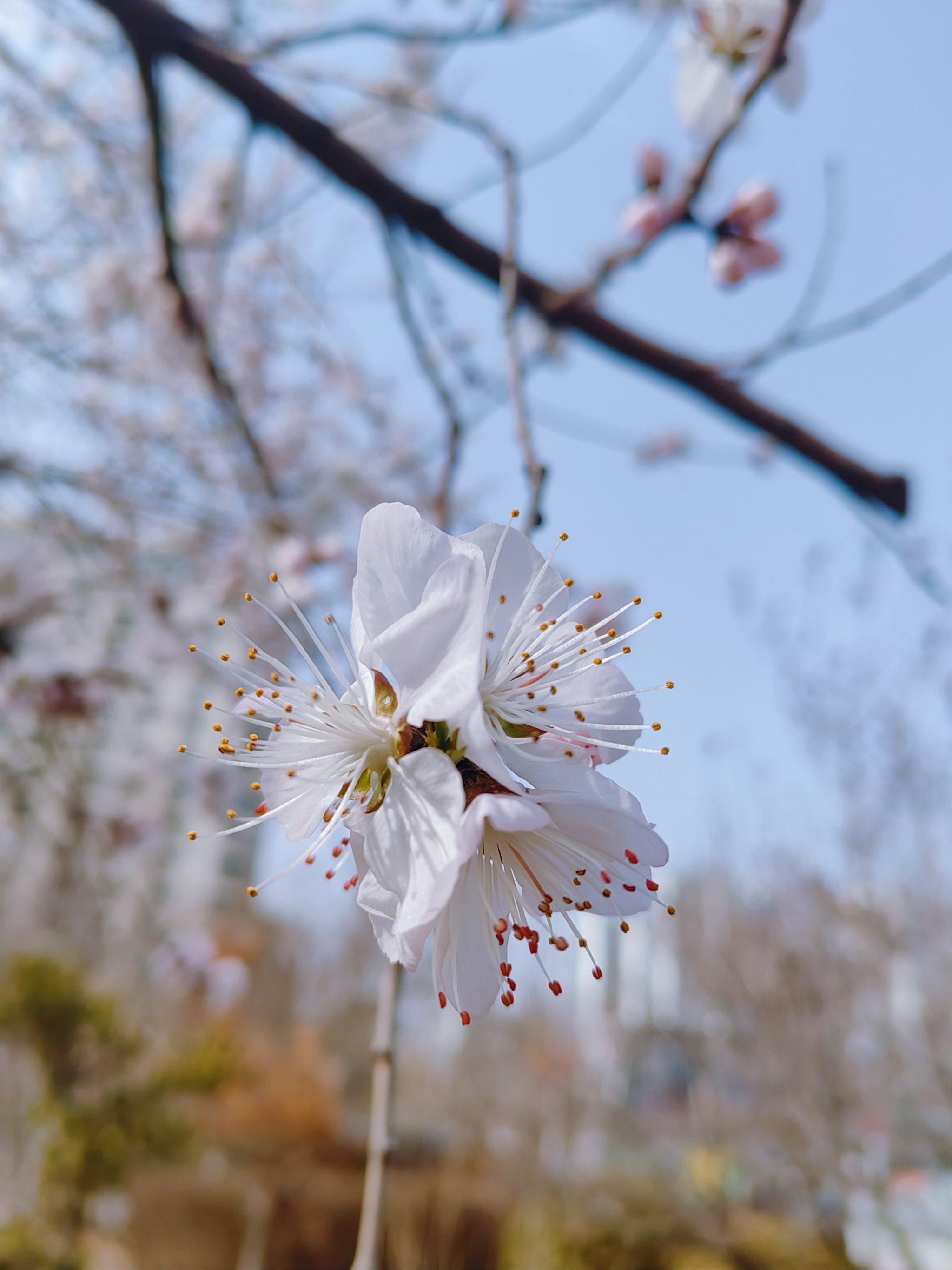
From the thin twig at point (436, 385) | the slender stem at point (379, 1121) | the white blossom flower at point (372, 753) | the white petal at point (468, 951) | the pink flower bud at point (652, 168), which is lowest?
the slender stem at point (379, 1121)

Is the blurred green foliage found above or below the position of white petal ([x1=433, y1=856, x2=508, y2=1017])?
above

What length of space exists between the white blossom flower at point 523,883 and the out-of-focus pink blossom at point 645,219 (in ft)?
4.12

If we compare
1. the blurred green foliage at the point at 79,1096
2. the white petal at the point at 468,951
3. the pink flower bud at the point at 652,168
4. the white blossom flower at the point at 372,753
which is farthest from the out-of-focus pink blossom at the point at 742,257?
the blurred green foliage at the point at 79,1096

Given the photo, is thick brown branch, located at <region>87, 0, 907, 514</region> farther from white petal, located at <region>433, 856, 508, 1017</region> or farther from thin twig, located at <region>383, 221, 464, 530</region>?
white petal, located at <region>433, 856, 508, 1017</region>

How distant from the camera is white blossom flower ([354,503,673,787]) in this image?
570 mm

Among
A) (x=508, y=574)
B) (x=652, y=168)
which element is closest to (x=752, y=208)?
(x=652, y=168)

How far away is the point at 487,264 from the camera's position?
1.55m

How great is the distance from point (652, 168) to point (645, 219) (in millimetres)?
191

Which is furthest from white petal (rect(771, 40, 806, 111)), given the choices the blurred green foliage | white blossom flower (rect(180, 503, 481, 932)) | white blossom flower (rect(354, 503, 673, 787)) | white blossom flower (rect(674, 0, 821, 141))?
the blurred green foliage

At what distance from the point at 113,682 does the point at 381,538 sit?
247 cm

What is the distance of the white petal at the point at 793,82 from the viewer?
1.28m

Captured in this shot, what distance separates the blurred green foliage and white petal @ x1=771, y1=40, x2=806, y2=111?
5144 mm

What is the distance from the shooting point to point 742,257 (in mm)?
1410

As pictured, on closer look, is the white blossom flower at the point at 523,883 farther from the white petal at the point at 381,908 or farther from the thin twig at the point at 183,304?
the thin twig at the point at 183,304
